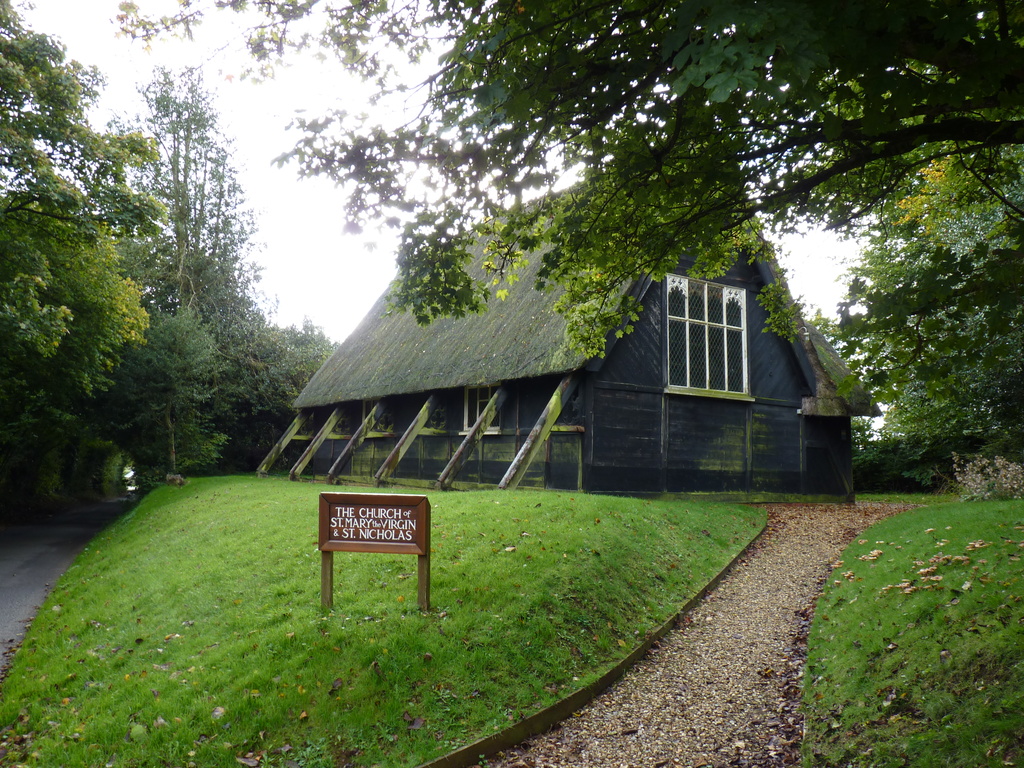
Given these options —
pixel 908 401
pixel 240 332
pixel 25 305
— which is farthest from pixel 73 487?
pixel 908 401

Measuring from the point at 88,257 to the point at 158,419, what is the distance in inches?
276

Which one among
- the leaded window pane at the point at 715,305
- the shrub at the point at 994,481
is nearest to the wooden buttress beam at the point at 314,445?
the leaded window pane at the point at 715,305

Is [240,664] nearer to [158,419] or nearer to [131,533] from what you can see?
[131,533]

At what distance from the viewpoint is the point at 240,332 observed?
100.0 ft

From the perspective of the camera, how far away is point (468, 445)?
1435 cm

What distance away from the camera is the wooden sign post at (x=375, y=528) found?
7000mm

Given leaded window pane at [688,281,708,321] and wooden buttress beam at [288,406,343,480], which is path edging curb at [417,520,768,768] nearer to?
leaded window pane at [688,281,708,321]

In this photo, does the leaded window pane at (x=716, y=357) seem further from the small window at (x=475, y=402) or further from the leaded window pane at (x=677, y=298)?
the small window at (x=475, y=402)

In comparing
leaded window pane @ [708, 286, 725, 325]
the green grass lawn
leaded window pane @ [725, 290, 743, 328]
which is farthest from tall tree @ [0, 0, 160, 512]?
leaded window pane @ [725, 290, 743, 328]

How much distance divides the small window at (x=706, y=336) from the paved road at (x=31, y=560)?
12.7m

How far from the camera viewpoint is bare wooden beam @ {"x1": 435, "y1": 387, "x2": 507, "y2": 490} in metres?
14.3

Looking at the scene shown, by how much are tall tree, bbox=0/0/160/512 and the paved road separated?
14.3ft

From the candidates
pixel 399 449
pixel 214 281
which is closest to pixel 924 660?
pixel 399 449

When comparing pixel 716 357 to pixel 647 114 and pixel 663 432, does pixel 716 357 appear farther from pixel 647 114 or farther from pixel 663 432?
pixel 647 114
